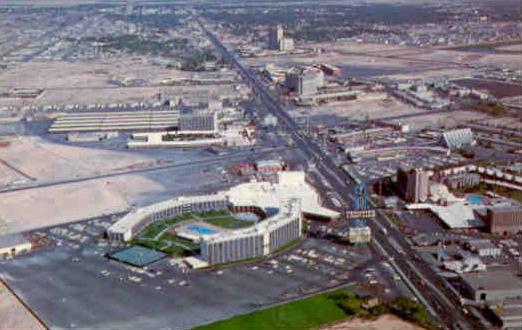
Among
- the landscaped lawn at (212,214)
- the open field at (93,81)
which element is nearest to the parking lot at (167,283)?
the landscaped lawn at (212,214)

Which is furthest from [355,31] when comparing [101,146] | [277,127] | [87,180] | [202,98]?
[87,180]

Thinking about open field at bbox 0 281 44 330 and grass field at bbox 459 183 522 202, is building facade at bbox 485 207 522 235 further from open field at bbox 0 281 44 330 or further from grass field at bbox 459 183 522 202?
open field at bbox 0 281 44 330

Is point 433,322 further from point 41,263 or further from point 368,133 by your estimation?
point 368,133

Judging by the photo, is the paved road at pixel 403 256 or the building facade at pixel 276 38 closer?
the paved road at pixel 403 256

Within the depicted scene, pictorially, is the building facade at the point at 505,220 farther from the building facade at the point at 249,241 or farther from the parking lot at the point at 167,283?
the building facade at the point at 249,241

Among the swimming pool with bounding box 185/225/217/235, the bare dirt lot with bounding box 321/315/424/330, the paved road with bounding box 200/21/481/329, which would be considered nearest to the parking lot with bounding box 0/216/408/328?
the paved road with bounding box 200/21/481/329

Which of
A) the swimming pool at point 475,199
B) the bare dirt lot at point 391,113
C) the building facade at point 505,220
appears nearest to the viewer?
the building facade at point 505,220
